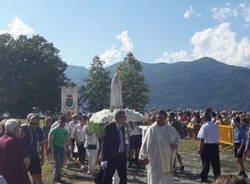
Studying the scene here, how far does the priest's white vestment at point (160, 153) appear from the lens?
8.22 metres

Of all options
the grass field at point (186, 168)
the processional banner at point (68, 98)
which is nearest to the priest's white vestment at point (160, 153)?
the grass field at point (186, 168)

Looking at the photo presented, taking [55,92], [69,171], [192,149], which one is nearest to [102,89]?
[55,92]

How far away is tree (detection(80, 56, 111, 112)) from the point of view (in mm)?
81500

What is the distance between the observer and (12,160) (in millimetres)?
6012

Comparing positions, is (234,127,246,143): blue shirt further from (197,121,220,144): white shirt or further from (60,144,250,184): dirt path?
(197,121,220,144): white shirt

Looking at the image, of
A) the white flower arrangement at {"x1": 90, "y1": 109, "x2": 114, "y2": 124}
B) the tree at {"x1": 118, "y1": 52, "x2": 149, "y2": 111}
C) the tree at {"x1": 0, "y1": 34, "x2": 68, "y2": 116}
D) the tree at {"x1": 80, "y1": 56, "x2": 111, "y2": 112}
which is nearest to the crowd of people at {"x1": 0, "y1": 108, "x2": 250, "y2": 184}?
the white flower arrangement at {"x1": 90, "y1": 109, "x2": 114, "y2": 124}

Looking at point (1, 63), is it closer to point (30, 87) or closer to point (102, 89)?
point (30, 87)

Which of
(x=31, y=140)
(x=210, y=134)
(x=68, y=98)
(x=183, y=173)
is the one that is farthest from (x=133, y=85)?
(x=31, y=140)

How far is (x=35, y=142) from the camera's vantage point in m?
9.25

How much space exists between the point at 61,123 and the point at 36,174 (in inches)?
123

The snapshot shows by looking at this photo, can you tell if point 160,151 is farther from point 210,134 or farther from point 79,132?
point 79,132

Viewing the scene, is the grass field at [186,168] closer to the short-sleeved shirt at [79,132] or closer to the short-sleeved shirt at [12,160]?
the short-sleeved shirt at [79,132]

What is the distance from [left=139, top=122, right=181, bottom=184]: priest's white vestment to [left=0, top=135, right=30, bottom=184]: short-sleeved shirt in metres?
2.91

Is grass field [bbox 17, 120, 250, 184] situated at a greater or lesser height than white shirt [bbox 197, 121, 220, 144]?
lesser
